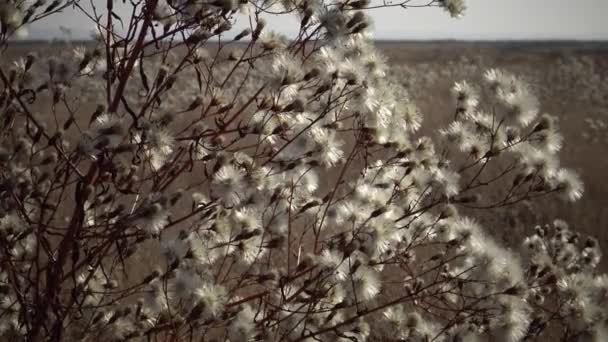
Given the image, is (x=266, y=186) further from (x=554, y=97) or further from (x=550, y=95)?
(x=550, y=95)

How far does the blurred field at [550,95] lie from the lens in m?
7.79

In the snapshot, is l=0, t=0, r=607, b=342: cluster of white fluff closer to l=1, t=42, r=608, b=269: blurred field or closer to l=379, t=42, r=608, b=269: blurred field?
l=1, t=42, r=608, b=269: blurred field

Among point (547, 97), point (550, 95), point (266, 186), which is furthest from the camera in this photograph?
point (550, 95)

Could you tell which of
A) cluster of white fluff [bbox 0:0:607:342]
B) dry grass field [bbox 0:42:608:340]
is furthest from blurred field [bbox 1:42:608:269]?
cluster of white fluff [bbox 0:0:607:342]

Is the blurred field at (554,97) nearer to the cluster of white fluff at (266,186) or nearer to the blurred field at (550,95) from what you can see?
the blurred field at (550,95)

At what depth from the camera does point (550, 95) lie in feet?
59.3

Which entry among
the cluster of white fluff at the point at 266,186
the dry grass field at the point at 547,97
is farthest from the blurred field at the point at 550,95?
the cluster of white fluff at the point at 266,186

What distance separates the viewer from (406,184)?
2.69 m

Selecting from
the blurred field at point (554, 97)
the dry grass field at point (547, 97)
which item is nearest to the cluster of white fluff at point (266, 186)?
the dry grass field at point (547, 97)

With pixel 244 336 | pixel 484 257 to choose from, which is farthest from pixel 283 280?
pixel 484 257

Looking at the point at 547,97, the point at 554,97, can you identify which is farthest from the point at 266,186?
the point at 554,97

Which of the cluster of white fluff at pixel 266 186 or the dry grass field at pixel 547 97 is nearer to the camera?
the cluster of white fluff at pixel 266 186

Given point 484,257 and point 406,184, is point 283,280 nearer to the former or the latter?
point 406,184

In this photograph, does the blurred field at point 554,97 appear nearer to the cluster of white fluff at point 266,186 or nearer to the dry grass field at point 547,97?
the dry grass field at point 547,97
